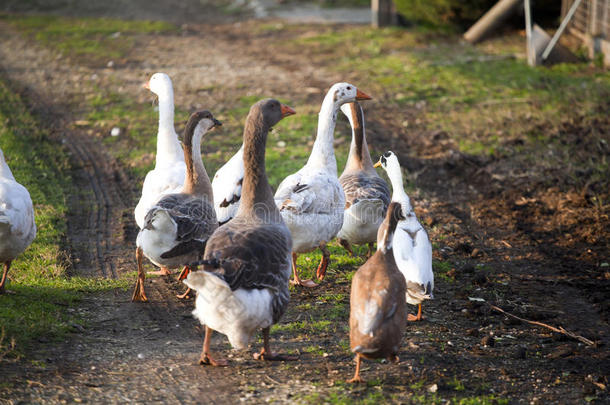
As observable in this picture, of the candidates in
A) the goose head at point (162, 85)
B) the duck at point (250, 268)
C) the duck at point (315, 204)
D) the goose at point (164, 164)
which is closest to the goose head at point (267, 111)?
the duck at point (250, 268)

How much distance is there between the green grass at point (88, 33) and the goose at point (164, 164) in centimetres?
885

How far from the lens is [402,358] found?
18.3 ft

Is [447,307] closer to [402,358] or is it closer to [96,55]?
[402,358]

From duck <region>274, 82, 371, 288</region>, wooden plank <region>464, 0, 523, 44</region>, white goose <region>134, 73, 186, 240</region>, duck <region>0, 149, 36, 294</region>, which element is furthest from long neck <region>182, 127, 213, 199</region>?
wooden plank <region>464, 0, 523, 44</region>

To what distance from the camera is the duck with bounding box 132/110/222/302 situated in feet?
20.4

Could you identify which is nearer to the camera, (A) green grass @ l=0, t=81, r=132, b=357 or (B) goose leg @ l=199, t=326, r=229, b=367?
(B) goose leg @ l=199, t=326, r=229, b=367

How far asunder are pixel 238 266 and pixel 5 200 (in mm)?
2552

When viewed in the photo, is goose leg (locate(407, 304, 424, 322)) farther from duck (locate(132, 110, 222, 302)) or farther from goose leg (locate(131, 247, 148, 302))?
goose leg (locate(131, 247, 148, 302))

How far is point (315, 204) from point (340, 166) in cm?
359

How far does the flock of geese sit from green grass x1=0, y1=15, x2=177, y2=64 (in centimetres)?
967

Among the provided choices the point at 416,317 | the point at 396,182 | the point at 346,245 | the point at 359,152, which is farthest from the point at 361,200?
the point at 416,317

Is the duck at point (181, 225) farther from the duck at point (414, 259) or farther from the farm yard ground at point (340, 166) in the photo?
the duck at point (414, 259)

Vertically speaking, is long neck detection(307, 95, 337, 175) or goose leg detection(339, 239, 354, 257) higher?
long neck detection(307, 95, 337, 175)

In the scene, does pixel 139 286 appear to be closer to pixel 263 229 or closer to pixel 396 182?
pixel 263 229
